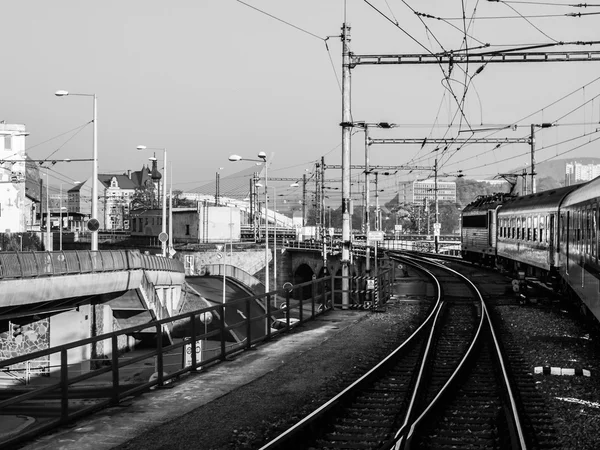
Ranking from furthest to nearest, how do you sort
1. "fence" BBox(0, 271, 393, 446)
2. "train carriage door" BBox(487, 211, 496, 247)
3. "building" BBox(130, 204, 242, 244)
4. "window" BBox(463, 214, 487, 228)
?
"building" BBox(130, 204, 242, 244) < "window" BBox(463, 214, 487, 228) < "train carriage door" BBox(487, 211, 496, 247) < "fence" BBox(0, 271, 393, 446)

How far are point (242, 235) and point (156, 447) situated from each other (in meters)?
88.5

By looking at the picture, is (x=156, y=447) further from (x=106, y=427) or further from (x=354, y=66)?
(x=354, y=66)

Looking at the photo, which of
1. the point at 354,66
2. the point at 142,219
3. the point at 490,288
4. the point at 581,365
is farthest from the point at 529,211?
the point at 142,219

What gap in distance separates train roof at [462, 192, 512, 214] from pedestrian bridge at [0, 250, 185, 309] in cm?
1919

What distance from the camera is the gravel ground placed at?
9.30 metres

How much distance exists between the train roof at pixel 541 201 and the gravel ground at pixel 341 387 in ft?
21.6

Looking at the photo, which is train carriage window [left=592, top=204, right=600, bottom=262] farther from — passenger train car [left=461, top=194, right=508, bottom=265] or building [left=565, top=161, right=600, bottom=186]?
building [left=565, top=161, right=600, bottom=186]

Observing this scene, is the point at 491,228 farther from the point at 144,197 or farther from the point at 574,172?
the point at 144,197

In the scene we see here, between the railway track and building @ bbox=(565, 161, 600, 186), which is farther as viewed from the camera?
building @ bbox=(565, 161, 600, 186)

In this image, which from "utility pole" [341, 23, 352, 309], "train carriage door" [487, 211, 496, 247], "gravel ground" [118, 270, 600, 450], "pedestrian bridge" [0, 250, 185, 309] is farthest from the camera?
"train carriage door" [487, 211, 496, 247]

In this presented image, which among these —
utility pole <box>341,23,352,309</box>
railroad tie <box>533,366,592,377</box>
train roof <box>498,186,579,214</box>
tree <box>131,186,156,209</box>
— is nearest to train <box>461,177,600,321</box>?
train roof <box>498,186,579,214</box>

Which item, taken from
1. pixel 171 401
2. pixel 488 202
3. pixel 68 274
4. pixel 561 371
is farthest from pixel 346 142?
pixel 488 202

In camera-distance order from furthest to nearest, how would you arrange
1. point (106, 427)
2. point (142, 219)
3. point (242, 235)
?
point (242, 235) → point (142, 219) → point (106, 427)

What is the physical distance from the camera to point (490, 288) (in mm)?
32875
